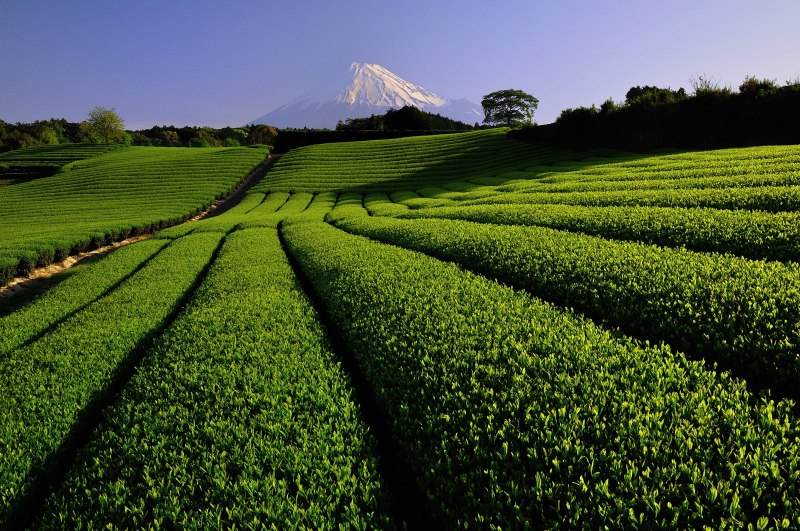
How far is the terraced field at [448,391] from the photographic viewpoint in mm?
3732

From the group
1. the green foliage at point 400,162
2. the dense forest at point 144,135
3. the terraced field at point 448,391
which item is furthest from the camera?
the dense forest at point 144,135

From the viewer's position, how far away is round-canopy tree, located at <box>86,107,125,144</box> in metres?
109

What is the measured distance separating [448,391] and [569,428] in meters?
1.58

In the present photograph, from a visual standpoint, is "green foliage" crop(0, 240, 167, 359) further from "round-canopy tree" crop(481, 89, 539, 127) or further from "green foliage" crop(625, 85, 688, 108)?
"round-canopy tree" crop(481, 89, 539, 127)

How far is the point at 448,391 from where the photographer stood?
5312mm

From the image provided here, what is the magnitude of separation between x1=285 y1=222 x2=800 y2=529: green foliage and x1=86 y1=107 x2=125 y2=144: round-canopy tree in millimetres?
131876

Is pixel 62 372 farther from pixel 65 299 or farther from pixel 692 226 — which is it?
pixel 692 226

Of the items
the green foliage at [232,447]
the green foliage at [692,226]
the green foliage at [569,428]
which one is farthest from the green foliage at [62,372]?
the green foliage at [692,226]

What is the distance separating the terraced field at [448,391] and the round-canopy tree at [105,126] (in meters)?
122

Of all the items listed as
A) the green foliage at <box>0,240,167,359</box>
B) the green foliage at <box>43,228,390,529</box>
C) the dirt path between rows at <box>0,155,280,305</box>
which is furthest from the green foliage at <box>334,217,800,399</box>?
the dirt path between rows at <box>0,155,280,305</box>

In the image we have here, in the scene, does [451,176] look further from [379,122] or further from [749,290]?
[379,122]

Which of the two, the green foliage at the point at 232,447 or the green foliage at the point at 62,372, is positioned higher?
the green foliage at the point at 232,447

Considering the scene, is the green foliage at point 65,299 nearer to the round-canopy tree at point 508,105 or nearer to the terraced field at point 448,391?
the terraced field at point 448,391

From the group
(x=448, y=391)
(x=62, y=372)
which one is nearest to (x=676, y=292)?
(x=448, y=391)
